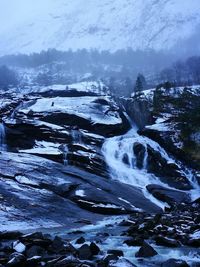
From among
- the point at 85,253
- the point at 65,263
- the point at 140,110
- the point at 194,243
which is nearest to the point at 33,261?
the point at 65,263

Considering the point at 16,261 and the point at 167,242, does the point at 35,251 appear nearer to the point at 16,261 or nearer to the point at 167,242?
the point at 16,261

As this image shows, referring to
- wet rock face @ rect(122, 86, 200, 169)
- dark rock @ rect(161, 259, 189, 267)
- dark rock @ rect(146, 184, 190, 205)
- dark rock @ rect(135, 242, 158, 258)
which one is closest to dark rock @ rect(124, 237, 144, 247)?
dark rock @ rect(135, 242, 158, 258)

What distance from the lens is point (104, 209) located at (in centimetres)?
5128

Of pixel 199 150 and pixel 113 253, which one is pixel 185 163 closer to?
pixel 199 150

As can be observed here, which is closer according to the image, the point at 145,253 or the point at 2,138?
the point at 145,253

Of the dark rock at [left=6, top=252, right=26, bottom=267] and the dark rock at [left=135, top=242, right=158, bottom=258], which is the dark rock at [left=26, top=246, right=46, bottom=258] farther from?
the dark rock at [left=135, top=242, right=158, bottom=258]

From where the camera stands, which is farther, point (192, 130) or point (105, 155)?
point (192, 130)

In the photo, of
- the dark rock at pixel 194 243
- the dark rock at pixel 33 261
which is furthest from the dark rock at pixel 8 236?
the dark rock at pixel 194 243

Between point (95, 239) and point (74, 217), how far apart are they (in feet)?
44.4

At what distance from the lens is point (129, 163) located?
78500 mm

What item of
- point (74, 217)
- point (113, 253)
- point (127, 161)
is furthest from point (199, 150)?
point (113, 253)

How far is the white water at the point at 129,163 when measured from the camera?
7069 cm

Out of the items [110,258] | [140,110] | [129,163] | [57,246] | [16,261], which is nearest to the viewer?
[16,261]

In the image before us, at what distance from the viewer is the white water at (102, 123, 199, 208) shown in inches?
2783
